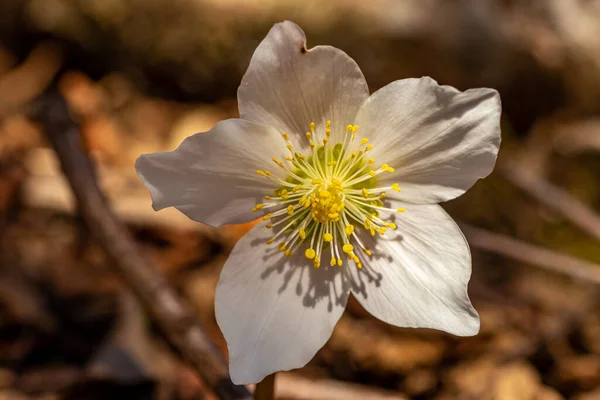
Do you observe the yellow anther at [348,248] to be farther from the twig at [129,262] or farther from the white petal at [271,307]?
the twig at [129,262]

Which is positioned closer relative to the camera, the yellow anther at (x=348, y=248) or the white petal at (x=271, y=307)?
the white petal at (x=271, y=307)

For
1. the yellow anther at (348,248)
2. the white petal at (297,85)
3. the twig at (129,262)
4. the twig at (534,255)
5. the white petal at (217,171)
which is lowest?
the twig at (534,255)

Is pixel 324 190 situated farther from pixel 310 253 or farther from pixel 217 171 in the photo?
pixel 217 171

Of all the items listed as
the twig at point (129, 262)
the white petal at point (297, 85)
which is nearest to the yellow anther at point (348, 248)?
the white petal at point (297, 85)

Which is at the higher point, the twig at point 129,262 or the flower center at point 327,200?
the flower center at point 327,200

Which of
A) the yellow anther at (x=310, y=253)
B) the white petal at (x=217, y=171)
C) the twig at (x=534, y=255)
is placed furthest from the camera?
the twig at (x=534, y=255)

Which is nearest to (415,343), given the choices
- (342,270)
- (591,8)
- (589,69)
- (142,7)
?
(342,270)

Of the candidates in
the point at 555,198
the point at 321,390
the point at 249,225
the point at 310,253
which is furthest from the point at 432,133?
the point at 555,198

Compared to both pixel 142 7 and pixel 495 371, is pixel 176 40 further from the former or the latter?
pixel 495 371
